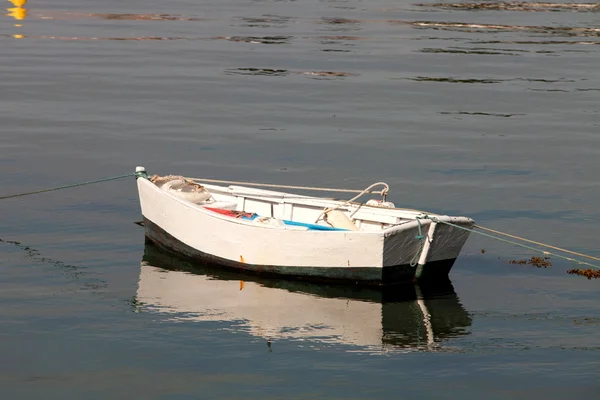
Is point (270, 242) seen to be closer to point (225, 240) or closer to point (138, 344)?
point (225, 240)

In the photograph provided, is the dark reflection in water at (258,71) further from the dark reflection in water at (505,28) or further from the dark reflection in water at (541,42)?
the dark reflection in water at (505,28)

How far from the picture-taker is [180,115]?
3688 centimetres

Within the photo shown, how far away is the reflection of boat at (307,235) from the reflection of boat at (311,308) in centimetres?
31

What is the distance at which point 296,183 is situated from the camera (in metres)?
27.5

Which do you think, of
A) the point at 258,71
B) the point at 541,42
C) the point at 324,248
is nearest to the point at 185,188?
the point at 324,248

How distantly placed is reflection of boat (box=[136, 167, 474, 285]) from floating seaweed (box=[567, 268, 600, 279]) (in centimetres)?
246

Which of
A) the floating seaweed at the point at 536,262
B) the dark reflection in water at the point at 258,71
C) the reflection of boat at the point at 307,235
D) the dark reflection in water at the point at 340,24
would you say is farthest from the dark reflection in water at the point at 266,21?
the floating seaweed at the point at 536,262

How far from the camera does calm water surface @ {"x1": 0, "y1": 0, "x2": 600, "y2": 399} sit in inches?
634

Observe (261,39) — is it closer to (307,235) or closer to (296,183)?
(296,183)

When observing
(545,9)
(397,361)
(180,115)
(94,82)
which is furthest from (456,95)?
(545,9)

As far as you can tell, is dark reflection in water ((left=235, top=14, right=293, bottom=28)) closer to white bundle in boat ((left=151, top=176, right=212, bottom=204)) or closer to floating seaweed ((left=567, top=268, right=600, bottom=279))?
white bundle in boat ((left=151, top=176, right=212, bottom=204))

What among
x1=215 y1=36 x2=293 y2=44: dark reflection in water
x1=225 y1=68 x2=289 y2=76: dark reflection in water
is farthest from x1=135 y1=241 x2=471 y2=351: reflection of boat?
x1=215 y1=36 x2=293 y2=44: dark reflection in water

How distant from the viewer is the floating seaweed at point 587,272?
20.9m

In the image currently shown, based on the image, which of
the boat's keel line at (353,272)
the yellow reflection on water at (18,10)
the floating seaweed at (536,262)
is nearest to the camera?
the boat's keel line at (353,272)
